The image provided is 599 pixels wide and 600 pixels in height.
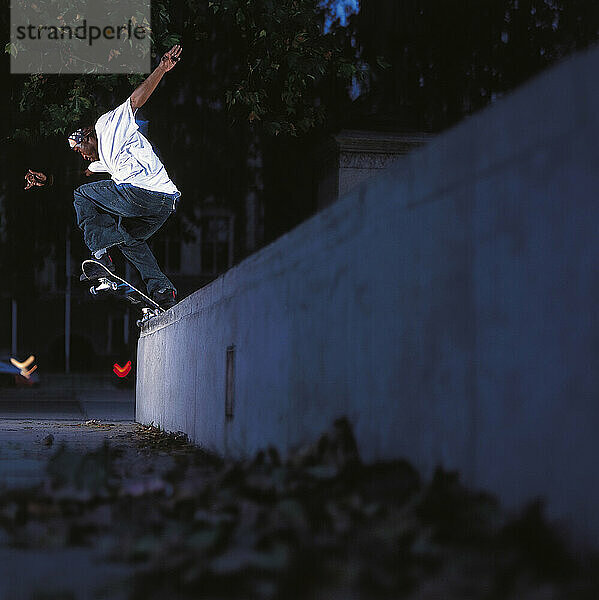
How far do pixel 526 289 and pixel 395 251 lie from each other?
0.95 meters

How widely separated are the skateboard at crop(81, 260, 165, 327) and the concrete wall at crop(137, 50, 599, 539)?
17.4 ft

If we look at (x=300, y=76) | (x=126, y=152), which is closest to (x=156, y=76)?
(x=126, y=152)

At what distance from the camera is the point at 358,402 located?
3844 mm

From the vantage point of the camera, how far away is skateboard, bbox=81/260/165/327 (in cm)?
991

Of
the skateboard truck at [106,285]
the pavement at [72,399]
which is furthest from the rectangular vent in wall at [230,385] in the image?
the pavement at [72,399]

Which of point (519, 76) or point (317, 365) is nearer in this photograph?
point (317, 365)

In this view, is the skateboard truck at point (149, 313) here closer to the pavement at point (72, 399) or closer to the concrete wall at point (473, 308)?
the pavement at point (72, 399)

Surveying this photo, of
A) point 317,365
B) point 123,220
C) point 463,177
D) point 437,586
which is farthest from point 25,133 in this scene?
point 437,586

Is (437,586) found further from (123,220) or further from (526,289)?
(123,220)

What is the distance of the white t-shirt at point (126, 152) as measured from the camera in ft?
30.4

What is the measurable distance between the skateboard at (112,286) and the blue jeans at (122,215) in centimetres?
31

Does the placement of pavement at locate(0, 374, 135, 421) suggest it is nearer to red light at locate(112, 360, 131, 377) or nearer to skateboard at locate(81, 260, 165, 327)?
red light at locate(112, 360, 131, 377)

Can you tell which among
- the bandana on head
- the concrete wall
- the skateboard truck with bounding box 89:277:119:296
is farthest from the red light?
the concrete wall

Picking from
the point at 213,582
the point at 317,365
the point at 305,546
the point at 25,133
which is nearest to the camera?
the point at 213,582
